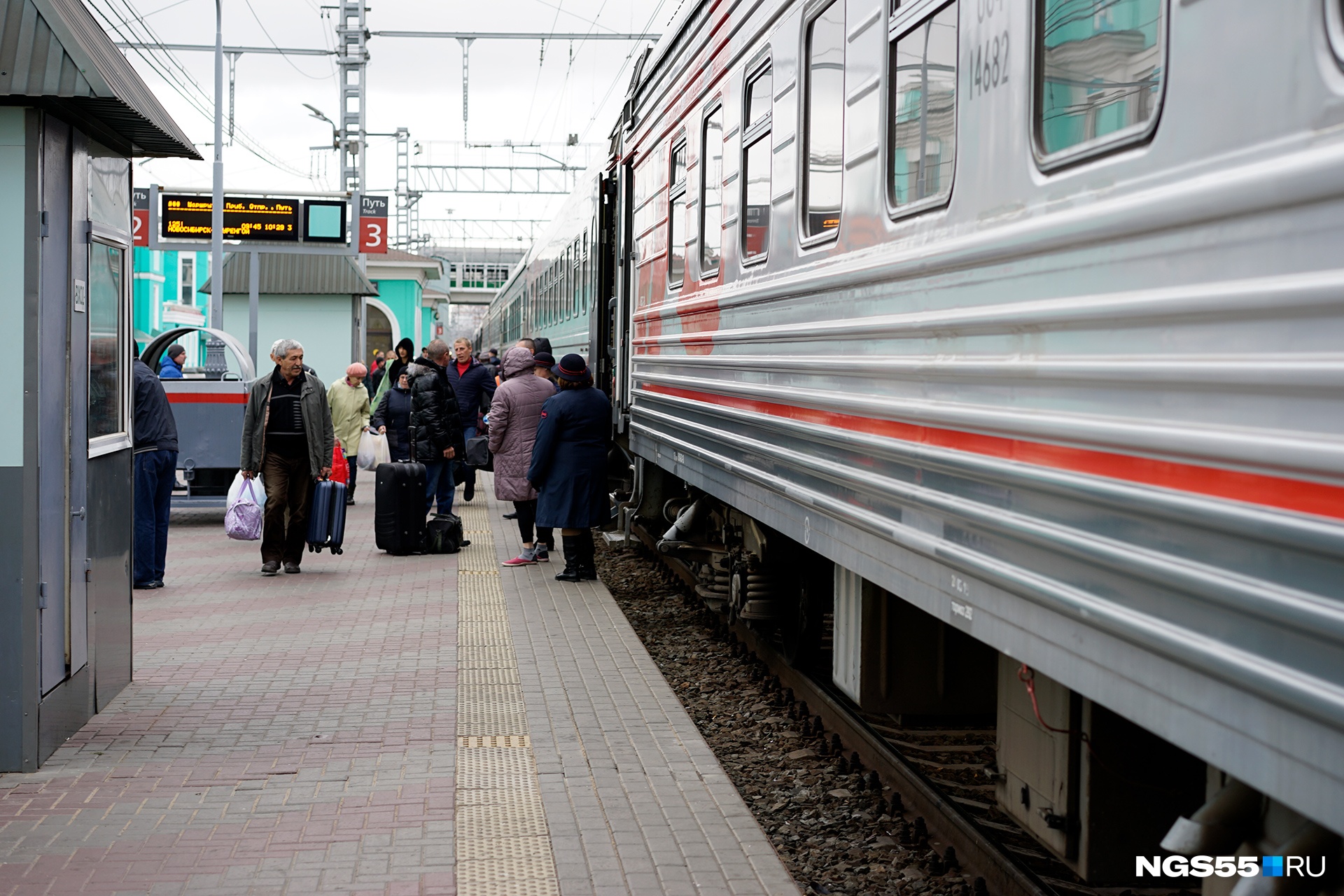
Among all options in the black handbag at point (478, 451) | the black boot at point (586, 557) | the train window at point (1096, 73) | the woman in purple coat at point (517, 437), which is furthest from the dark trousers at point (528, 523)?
the train window at point (1096, 73)

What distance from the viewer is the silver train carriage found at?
6.92 feet

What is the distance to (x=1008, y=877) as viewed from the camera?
13.9 ft

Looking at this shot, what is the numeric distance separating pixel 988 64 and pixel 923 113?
513mm

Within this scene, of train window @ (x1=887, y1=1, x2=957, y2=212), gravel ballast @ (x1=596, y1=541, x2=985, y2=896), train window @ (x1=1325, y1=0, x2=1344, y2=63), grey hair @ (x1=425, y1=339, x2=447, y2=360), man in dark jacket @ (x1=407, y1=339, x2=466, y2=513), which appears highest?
train window @ (x1=887, y1=1, x2=957, y2=212)

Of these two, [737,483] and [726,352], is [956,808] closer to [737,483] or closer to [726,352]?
[737,483]

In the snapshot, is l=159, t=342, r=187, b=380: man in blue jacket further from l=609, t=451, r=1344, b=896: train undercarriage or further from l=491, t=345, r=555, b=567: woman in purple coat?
l=609, t=451, r=1344, b=896: train undercarriage

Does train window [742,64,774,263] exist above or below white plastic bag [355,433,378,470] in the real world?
above

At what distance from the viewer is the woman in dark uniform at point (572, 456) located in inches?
403

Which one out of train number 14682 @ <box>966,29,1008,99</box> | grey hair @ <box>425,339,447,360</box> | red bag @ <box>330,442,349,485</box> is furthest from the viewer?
grey hair @ <box>425,339,447,360</box>

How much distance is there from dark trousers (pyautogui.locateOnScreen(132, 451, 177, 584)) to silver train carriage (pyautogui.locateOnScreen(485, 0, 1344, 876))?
5057 mm

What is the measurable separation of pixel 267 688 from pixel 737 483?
95.7 inches

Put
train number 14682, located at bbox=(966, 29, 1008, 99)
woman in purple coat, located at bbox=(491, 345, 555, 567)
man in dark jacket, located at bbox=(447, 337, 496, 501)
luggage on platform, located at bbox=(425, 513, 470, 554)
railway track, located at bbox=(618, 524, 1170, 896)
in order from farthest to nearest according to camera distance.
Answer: man in dark jacket, located at bbox=(447, 337, 496, 501) < luggage on platform, located at bbox=(425, 513, 470, 554) < woman in purple coat, located at bbox=(491, 345, 555, 567) < railway track, located at bbox=(618, 524, 1170, 896) < train number 14682, located at bbox=(966, 29, 1008, 99)

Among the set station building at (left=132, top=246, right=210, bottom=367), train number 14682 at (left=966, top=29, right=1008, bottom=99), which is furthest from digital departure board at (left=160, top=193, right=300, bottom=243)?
train number 14682 at (left=966, top=29, right=1008, bottom=99)

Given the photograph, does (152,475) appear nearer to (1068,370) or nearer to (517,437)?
(517,437)
